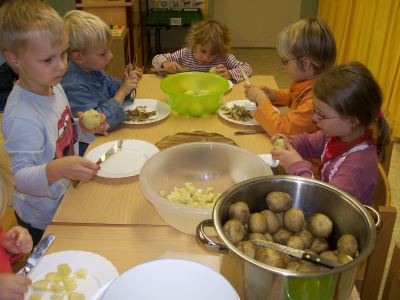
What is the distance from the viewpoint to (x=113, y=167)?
123 centimetres

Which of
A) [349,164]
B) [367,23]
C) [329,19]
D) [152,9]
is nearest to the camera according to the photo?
Answer: [349,164]

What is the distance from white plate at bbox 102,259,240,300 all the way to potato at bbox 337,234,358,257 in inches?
8.6

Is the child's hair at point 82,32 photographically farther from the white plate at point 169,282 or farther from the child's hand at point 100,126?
the white plate at point 169,282

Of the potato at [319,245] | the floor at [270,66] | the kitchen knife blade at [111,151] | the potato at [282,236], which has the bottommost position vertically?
the floor at [270,66]

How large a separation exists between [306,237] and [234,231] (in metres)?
0.14

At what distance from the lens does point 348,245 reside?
70 cm

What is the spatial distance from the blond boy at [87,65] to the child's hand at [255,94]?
1.69 ft

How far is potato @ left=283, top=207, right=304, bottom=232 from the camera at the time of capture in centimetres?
76

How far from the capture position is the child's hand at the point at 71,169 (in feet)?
3.44

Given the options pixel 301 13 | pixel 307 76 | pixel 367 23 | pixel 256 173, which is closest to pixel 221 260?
pixel 256 173

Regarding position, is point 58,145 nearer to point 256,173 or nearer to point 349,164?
point 256,173

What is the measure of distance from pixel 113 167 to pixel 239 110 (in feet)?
1.99

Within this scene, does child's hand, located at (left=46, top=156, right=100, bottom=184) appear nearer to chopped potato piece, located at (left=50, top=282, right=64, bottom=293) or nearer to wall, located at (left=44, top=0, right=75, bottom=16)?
chopped potato piece, located at (left=50, top=282, right=64, bottom=293)

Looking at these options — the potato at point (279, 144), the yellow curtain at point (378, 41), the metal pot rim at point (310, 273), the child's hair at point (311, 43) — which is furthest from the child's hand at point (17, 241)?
the yellow curtain at point (378, 41)
